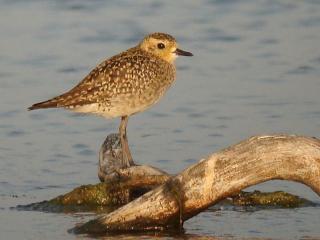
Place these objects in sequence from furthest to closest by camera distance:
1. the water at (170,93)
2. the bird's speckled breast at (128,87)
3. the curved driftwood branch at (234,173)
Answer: the bird's speckled breast at (128,87) → the water at (170,93) → the curved driftwood branch at (234,173)

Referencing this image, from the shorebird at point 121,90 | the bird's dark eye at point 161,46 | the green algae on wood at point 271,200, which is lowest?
the green algae on wood at point 271,200

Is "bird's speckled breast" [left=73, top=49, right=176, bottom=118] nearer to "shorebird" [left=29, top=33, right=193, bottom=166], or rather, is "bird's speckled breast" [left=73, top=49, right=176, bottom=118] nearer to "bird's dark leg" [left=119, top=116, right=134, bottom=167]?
"shorebird" [left=29, top=33, right=193, bottom=166]

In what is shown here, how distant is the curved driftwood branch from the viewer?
1027cm

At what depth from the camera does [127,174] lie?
1214 cm

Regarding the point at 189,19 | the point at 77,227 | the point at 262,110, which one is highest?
the point at 189,19

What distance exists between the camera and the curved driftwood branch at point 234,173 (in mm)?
10273

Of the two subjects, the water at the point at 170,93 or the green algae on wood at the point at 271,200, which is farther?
the green algae on wood at the point at 271,200

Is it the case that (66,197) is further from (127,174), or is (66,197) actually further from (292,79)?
(292,79)

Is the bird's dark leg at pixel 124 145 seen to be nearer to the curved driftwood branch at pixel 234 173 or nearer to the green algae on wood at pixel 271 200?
the green algae on wood at pixel 271 200

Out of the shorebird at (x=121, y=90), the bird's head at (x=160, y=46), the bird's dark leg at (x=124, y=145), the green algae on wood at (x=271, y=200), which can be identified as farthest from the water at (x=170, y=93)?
the bird's head at (x=160, y=46)

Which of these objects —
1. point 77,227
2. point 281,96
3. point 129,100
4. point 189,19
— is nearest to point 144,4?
point 189,19

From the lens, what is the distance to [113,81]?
13.0 meters

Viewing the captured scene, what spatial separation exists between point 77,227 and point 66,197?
107 centimetres

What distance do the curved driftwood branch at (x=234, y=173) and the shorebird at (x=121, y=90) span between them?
2081mm
